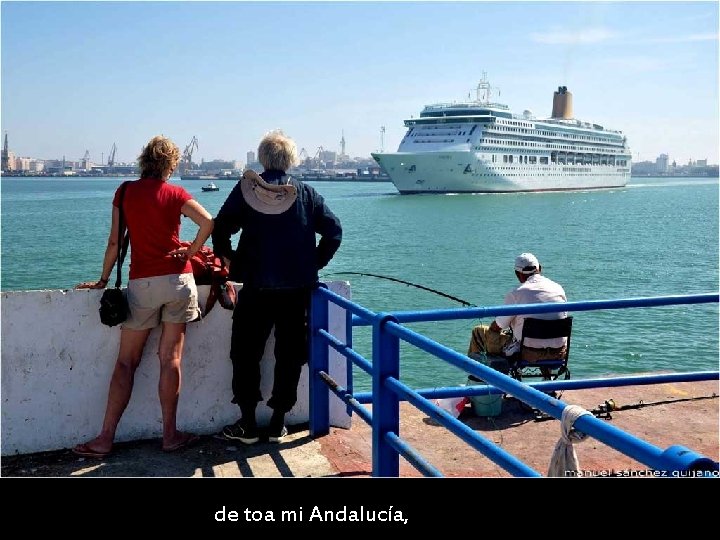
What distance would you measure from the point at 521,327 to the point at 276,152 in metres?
2.25

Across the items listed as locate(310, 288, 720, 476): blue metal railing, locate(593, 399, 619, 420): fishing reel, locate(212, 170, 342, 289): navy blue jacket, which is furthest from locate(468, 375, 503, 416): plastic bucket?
locate(212, 170, 342, 289): navy blue jacket

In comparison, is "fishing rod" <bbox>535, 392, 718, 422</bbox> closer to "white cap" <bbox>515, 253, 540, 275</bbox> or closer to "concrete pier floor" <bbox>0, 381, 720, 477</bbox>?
"concrete pier floor" <bbox>0, 381, 720, 477</bbox>

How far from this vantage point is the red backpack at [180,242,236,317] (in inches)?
177

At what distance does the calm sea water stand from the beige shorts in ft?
25.2

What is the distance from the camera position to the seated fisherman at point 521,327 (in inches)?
213

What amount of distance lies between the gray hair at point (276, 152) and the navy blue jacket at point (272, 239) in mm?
48

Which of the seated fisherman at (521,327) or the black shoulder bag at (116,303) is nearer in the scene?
the black shoulder bag at (116,303)

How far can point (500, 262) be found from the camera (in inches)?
1282

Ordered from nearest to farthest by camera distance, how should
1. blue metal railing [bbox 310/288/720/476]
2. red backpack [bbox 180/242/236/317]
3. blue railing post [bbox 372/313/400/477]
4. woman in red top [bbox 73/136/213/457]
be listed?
blue metal railing [bbox 310/288/720/476]
blue railing post [bbox 372/313/400/477]
woman in red top [bbox 73/136/213/457]
red backpack [bbox 180/242/236/317]

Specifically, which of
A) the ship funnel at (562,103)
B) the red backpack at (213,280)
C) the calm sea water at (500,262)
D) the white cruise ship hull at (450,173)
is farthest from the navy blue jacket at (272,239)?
the ship funnel at (562,103)

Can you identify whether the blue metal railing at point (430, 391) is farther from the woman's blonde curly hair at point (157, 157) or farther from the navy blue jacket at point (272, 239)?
the woman's blonde curly hair at point (157, 157)

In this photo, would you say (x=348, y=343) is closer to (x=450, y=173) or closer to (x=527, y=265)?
(x=527, y=265)

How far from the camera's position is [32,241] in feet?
135
